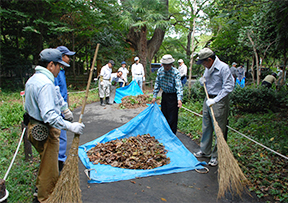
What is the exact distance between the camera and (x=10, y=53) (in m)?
14.0

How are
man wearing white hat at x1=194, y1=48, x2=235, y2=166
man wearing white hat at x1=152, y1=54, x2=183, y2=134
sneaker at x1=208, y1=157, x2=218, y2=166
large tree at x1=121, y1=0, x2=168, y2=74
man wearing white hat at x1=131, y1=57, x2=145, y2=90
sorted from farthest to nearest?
large tree at x1=121, y1=0, x2=168, y2=74
man wearing white hat at x1=131, y1=57, x2=145, y2=90
man wearing white hat at x1=152, y1=54, x2=183, y2=134
sneaker at x1=208, y1=157, x2=218, y2=166
man wearing white hat at x1=194, y1=48, x2=235, y2=166

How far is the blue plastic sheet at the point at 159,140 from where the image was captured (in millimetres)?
3512

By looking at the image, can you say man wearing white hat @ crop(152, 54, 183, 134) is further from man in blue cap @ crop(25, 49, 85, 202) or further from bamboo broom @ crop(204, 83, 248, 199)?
man in blue cap @ crop(25, 49, 85, 202)

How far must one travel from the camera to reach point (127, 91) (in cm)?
1104

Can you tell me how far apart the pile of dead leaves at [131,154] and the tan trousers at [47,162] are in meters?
1.33

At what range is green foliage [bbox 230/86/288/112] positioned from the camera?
737 centimetres

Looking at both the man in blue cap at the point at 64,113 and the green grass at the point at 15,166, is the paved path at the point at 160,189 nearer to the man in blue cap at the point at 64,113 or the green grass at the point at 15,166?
the man in blue cap at the point at 64,113

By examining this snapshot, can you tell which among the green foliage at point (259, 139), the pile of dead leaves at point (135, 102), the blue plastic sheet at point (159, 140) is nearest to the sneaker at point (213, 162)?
the blue plastic sheet at point (159, 140)

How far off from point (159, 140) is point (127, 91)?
650cm

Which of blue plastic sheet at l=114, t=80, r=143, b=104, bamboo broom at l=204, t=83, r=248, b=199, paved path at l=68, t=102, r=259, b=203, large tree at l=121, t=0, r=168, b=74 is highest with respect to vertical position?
large tree at l=121, t=0, r=168, b=74

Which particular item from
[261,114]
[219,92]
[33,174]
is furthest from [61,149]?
[261,114]

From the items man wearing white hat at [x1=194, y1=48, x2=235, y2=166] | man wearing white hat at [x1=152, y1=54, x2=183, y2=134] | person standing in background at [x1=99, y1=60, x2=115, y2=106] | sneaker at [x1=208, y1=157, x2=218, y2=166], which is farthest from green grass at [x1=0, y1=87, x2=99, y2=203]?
person standing in background at [x1=99, y1=60, x2=115, y2=106]

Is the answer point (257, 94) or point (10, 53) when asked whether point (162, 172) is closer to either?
point (257, 94)

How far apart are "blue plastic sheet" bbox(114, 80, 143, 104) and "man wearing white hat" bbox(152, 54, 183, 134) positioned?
5.72 meters
